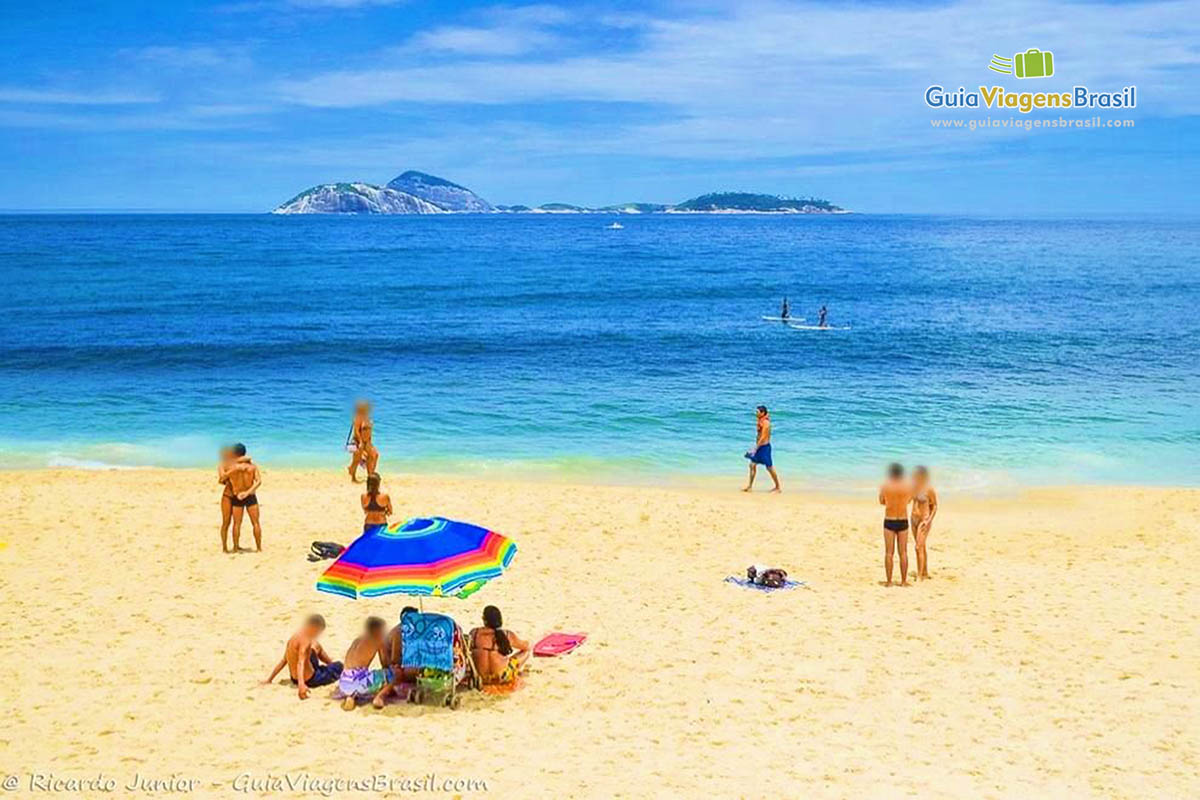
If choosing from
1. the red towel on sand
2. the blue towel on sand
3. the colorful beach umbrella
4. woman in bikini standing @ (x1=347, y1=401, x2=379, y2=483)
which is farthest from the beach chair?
woman in bikini standing @ (x1=347, y1=401, x2=379, y2=483)

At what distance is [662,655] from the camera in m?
10.4

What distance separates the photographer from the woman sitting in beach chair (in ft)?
30.8

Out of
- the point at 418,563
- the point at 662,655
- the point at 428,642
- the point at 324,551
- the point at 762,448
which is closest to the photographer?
the point at 418,563

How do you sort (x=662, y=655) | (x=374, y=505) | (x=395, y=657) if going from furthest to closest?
(x=374, y=505) → (x=662, y=655) → (x=395, y=657)

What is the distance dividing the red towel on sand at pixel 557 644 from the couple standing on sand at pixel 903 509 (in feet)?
13.9

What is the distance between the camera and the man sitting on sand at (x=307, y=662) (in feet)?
30.6

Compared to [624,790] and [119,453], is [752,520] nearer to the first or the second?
[624,790]

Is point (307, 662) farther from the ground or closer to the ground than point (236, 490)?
closer to the ground

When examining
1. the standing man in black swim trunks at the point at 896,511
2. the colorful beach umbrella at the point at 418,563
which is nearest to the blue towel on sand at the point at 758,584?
the standing man in black swim trunks at the point at 896,511

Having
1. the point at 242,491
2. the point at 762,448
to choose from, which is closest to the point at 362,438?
the point at 242,491

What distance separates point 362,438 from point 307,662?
871cm

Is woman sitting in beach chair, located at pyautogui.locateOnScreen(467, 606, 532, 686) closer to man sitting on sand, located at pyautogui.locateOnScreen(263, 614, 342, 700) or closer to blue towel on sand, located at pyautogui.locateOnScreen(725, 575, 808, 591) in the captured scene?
man sitting on sand, located at pyautogui.locateOnScreen(263, 614, 342, 700)

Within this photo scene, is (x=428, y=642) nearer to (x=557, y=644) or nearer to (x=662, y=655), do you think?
(x=557, y=644)

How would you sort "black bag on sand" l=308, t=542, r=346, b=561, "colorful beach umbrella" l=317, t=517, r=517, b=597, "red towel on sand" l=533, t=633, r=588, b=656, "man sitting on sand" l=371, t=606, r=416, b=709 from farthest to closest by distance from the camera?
"black bag on sand" l=308, t=542, r=346, b=561 → "red towel on sand" l=533, t=633, r=588, b=656 → "man sitting on sand" l=371, t=606, r=416, b=709 → "colorful beach umbrella" l=317, t=517, r=517, b=597
